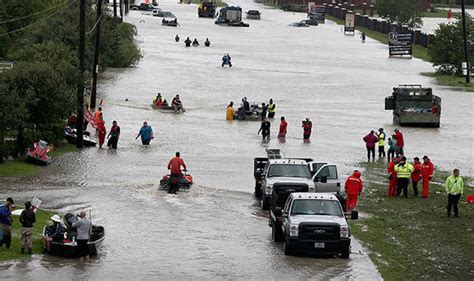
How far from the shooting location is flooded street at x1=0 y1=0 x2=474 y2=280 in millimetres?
28672

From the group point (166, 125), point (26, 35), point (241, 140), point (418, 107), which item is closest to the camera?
point (241, 140)

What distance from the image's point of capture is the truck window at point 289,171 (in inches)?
1410

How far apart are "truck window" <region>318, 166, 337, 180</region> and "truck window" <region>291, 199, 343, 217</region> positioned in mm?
7935

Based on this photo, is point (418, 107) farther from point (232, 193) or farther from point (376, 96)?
point (232, 193)

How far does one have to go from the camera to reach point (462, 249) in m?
32.0

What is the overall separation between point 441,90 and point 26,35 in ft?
93.4

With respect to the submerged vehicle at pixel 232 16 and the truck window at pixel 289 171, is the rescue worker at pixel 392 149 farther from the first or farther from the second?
the submerged vehicle at pixel 232 16

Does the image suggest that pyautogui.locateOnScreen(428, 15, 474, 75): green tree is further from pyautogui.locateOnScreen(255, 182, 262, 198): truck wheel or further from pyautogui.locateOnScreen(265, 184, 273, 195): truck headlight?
pyautogui.locateOnScreen(265, 184, 273, 195): truck headlight

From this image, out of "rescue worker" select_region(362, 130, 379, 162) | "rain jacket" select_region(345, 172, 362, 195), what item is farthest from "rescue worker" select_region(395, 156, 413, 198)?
"rescue worker" select_region(362, 130, 379, 162)

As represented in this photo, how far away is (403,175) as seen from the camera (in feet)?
132

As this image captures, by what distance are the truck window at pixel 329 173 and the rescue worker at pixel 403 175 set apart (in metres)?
2.52

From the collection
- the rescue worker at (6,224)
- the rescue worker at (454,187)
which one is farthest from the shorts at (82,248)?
the rescue worker at (454,187)

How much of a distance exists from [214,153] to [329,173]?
484 inches

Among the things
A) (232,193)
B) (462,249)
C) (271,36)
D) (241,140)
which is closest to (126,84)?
(241,140)
